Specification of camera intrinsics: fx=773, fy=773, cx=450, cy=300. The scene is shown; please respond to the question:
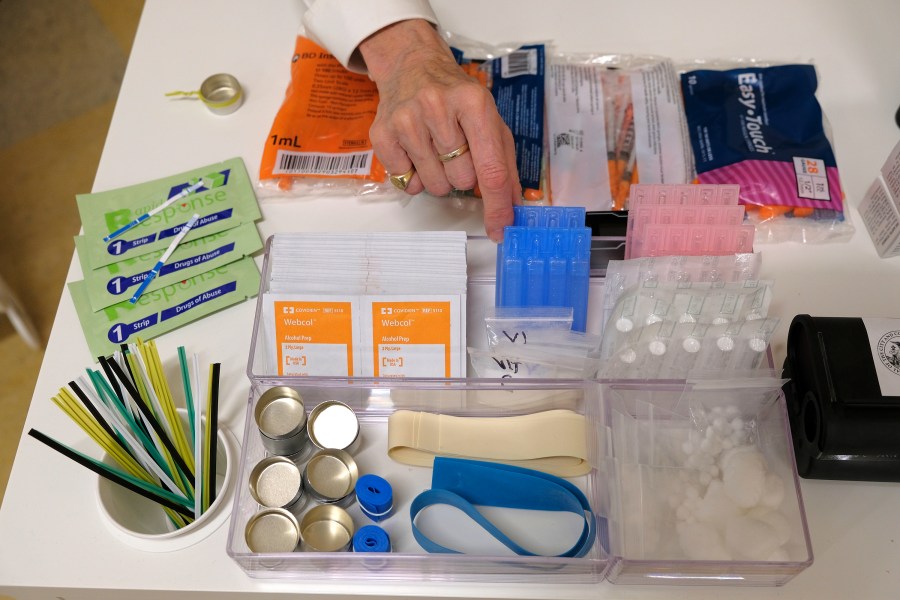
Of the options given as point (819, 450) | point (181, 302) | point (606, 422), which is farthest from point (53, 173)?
point (819, 450)

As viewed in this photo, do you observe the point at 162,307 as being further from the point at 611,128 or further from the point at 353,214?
the point at 611,128

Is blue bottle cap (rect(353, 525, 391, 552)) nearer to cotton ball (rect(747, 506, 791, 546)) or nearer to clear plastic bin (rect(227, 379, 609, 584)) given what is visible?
clear plastic bin (rect(227, 379, 609, 584))

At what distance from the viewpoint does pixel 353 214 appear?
109cm

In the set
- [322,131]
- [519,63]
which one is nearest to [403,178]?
[322,131]

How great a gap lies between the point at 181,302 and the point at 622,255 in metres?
0.57

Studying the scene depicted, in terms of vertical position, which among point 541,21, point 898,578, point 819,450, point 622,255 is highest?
point 541,21

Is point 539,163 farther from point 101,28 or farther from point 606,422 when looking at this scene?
point 101,28

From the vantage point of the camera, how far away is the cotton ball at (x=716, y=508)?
766mm

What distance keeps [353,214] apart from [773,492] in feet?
2.10

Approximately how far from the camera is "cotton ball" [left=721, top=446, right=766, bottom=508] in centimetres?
77

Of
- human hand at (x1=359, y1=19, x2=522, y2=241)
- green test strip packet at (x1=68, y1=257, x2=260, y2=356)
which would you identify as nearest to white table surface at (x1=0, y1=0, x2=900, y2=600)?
green test strip packet at (x1=68, y1=257, x2=260, y2=356)

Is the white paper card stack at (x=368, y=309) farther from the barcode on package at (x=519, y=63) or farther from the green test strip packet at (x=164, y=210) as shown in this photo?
the barcode on package at (x=519, y=63)

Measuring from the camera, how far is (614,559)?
750 mm

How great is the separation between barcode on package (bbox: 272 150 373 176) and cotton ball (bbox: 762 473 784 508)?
0.64 metres
